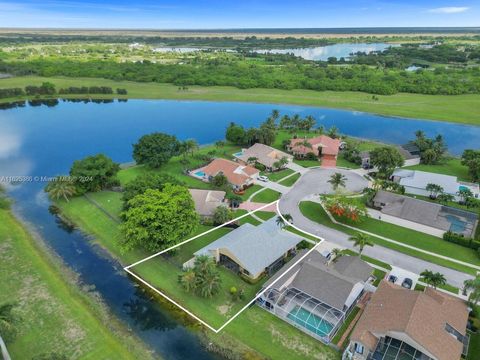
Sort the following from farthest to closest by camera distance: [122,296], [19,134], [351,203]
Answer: [19,134] < [351,203] < [122,296]

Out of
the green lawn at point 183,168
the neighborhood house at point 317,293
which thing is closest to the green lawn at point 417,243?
the neighborhood house at point 317,293

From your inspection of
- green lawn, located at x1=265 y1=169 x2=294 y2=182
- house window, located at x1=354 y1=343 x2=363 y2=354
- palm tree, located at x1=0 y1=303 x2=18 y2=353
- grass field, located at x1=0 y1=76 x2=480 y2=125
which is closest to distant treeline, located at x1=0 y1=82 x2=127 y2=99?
grass field, located at x1=0 y1=76 x2=480 y2=125

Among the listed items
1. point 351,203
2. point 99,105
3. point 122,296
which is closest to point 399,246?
point 351,203

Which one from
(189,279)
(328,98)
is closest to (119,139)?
(189,279)

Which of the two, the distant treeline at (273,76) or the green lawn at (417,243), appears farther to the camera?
the distant treeline at (273,76)

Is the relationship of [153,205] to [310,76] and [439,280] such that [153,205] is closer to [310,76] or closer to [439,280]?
[439,280]

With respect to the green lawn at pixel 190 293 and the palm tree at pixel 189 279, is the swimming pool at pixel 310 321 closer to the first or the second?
the green lawn at pixel 190 293
